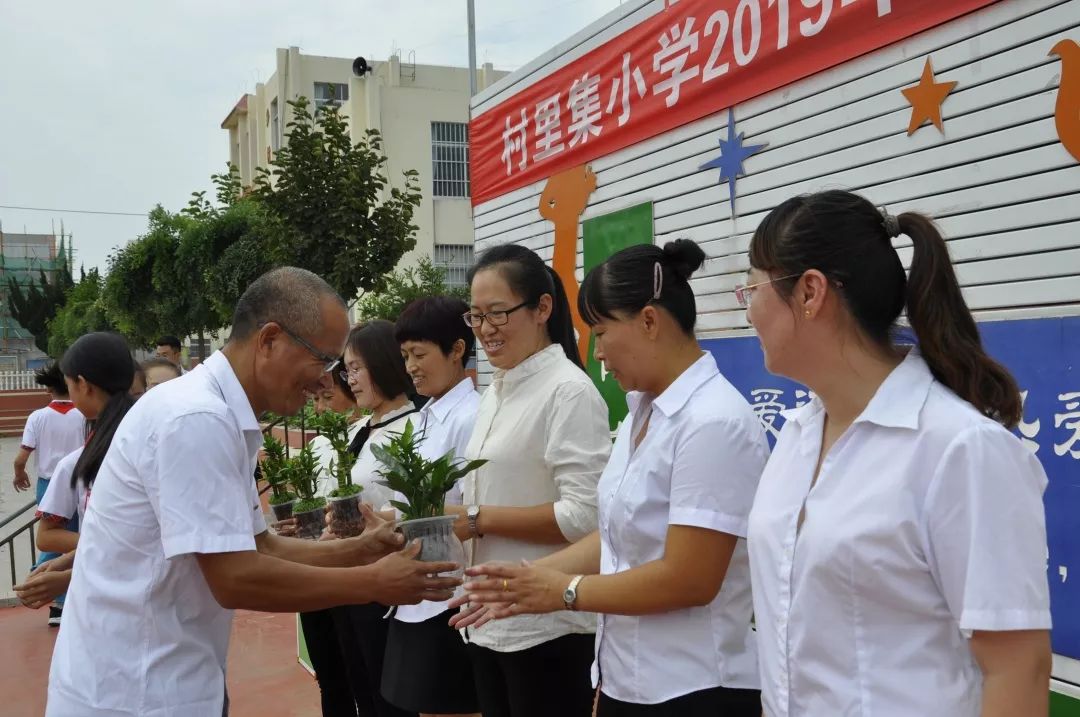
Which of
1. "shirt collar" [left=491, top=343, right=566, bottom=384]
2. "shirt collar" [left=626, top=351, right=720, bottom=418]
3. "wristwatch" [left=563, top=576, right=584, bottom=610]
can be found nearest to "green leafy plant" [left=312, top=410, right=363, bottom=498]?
"shirt collar" [left=491, top=343, right=566, bottom=384]

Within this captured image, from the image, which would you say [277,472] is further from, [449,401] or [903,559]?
[903,559]

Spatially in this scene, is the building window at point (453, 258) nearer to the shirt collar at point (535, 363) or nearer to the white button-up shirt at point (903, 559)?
the shirt collar at point (535, 363)

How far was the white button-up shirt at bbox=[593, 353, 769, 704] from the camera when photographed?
184cm

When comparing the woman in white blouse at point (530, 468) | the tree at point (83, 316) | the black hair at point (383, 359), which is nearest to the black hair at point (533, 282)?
the woman in white blouse at point (530, 468)

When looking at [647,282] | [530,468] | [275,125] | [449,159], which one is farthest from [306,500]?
[275,125]

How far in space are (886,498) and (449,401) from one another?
6.77ft

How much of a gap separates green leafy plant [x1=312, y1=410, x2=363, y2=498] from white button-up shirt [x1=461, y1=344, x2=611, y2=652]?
42 centimetres

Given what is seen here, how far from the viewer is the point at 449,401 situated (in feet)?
10.4

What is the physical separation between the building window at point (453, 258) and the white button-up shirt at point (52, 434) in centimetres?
2222

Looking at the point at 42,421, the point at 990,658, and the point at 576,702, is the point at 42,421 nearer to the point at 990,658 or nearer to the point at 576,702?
the point at 576,702

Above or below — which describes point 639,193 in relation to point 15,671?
above

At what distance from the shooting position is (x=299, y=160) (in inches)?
382

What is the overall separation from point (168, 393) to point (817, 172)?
2.73 meters

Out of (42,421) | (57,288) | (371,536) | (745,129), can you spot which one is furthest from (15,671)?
(57,288)
